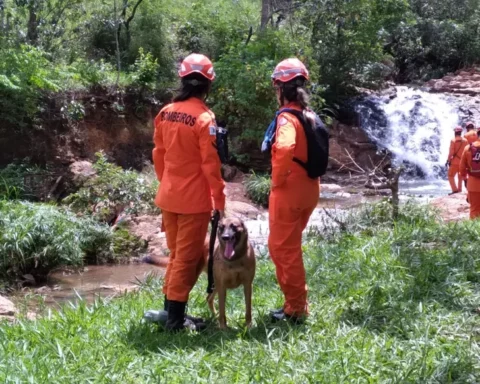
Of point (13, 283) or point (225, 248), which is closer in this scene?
point (225, 248)

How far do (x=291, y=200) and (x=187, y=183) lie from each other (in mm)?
780

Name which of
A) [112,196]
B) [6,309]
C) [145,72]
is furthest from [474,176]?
[145,72]

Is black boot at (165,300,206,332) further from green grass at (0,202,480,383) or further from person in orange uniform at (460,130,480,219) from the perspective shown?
person in orange uniform at (460,130,480,219)

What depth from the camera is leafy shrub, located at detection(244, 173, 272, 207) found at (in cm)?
1470

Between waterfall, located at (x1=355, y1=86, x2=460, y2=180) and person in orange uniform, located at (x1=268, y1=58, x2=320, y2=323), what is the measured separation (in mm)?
14737

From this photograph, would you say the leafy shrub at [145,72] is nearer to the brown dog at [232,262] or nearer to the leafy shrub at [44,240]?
the leafy shrub at [44,240]

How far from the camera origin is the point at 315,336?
4.62 meters

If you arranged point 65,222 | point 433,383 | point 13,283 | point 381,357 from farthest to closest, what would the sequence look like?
point 65,222 → point 13,283 → point 381,357 → point 433,383

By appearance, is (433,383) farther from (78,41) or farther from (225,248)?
(78,41)

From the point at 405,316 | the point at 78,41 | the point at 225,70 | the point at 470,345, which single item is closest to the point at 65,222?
the point at 405,316

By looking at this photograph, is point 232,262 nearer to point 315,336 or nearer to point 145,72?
point 315,336

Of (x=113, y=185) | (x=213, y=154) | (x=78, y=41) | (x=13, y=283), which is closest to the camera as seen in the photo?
(x=213, y=154)

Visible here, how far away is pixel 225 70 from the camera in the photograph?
1753 cm

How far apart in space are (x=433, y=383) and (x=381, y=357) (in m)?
0.45
